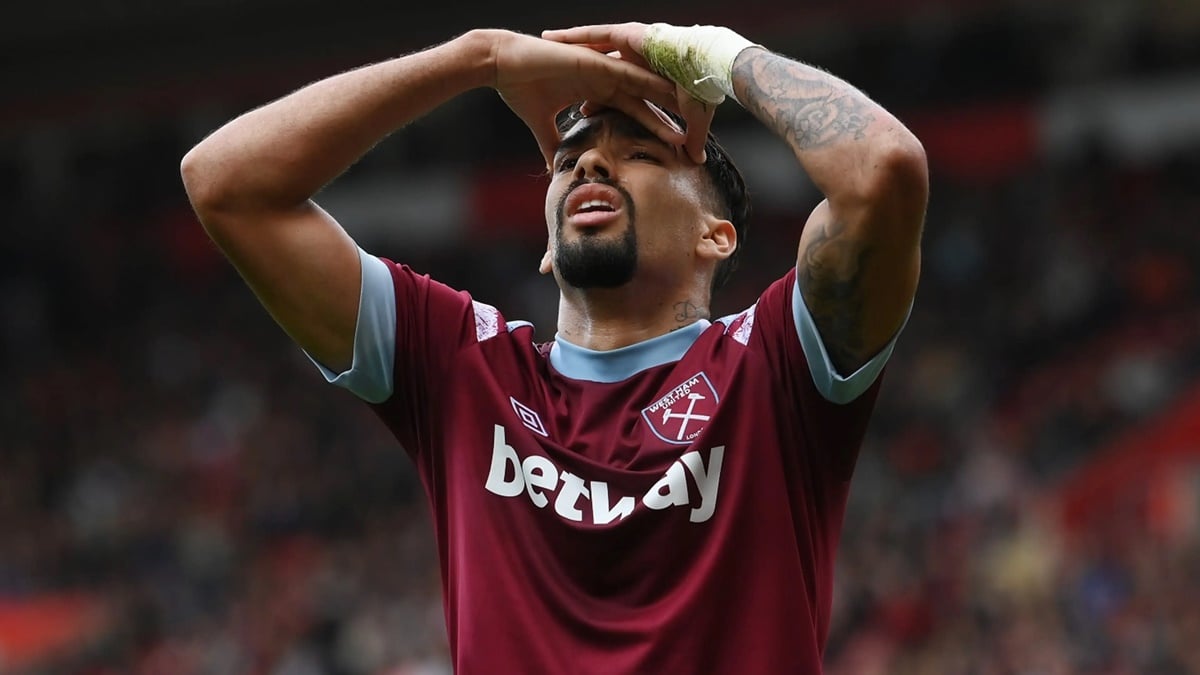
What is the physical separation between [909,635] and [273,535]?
705cm

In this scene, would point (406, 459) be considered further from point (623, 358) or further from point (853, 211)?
point (853, 211)

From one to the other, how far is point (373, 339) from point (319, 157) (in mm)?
350

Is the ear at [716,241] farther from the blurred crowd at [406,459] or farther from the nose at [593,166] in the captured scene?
the blurred crowd at [406,459]

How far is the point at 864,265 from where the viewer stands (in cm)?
293

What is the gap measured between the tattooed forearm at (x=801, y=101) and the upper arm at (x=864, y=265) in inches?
4.8

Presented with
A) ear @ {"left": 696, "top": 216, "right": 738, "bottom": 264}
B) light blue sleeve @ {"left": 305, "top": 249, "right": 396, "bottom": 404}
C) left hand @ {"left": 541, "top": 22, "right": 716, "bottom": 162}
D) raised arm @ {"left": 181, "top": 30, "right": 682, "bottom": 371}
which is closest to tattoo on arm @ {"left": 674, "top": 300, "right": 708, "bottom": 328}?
ear @ {"left": 696, "top": 216, "right": 738, "bottom": 264}

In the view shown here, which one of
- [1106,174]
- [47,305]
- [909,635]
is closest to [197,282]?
[47,305]

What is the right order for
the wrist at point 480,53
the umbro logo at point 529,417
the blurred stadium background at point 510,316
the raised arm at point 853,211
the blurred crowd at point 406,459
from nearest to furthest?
the raised arm at point 853,211, the umbro logo at point 529,417, the wrist at point 480,53, the blurred crowd at point 406,459, the blurred stadium background at point 510,316

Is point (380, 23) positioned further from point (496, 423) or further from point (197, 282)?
point (496, 423)

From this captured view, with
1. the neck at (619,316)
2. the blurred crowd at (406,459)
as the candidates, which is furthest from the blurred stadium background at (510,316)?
the neck at (619,316)

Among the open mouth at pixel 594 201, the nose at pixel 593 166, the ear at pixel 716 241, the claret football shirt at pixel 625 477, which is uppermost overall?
the nose at pixel 593 166

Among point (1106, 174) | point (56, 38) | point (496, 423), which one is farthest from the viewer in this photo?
point (56, 38)

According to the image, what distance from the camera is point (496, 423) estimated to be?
122 inches

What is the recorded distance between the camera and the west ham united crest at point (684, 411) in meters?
3.03
